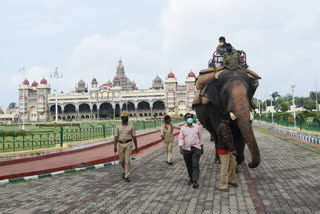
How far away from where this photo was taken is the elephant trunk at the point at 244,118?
13.6 ft

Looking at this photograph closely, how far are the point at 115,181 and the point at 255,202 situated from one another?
9.89ft

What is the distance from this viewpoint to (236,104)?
463cm

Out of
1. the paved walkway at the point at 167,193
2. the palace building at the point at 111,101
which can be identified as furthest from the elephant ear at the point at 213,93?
the palace building at the point at 111,101

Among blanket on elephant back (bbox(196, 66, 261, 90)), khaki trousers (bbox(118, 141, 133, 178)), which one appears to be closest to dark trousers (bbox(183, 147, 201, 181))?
khaki trousers (bbox(118, 141, 133, 178))

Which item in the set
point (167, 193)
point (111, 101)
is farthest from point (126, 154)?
point (111, 101)

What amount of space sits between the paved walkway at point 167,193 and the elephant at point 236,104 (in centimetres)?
68

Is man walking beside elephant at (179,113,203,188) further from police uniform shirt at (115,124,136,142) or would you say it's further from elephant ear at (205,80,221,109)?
police uniform shirt at (115,124,136,142)

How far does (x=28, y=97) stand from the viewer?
265ft

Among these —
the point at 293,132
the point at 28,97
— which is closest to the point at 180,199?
the point at 293,132

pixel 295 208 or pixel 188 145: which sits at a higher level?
pixel 188 145

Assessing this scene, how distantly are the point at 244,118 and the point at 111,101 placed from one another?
71439 millimetres

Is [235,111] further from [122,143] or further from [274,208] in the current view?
[122,143]

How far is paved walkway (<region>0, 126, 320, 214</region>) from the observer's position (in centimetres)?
385

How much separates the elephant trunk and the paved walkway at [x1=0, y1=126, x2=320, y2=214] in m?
0.70
